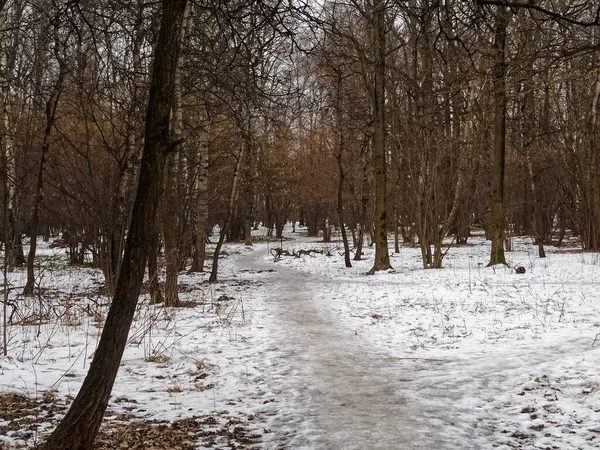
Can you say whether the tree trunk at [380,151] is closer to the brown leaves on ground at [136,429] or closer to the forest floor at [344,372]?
the forest floor at [344,372]

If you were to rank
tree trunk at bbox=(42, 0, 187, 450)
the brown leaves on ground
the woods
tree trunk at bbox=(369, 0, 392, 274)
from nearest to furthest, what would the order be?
tree trunk at bbox=(42, 0, 187, 450), the brown leaves on ground, the woods, tree trunk at bbox=(369, 0, 392, 274)

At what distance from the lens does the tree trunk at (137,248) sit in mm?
3031

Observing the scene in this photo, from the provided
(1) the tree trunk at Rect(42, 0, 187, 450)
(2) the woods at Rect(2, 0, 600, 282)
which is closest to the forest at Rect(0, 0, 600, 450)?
(1) the tree trunk at Rect(42, 0, 187, 450)

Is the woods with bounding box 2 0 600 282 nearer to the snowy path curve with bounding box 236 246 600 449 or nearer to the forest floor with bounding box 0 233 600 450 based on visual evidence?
the forest floor with bounding box 0 233 600 450

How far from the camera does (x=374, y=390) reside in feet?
16.2

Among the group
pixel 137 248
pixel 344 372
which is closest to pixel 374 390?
pixel 344 372

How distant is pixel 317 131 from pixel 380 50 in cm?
1924

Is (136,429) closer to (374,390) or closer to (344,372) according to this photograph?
(374,390)

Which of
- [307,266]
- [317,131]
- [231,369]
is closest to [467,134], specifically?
[307,266]

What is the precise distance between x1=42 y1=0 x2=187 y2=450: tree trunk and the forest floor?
753mm

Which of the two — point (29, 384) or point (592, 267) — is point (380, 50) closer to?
point (592, 267)

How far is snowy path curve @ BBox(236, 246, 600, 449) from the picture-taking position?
3.85 m

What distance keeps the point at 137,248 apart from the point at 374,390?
291 centimetres

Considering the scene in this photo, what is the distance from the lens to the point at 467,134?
1633 centimetres
